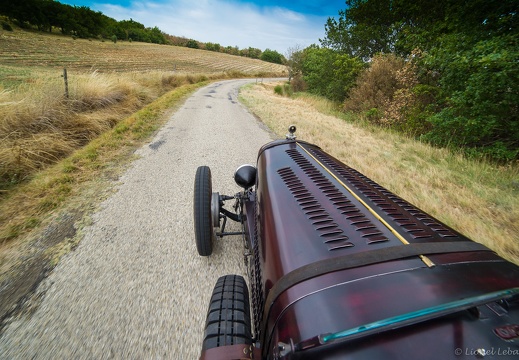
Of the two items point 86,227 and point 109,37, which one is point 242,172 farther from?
point 109,37

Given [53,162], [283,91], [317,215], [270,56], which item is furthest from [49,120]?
[270,56]

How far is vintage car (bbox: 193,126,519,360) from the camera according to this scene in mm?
672

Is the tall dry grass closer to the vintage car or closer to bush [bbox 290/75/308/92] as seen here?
the vintage car

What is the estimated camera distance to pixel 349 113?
10758 mm

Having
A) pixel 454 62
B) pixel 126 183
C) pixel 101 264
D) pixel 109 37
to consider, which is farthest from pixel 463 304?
pixel 109 37

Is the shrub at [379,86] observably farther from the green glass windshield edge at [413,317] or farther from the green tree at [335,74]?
the green glass windshield edge at [413,317]

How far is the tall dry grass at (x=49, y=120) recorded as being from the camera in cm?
387

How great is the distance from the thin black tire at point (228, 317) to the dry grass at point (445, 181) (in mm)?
2657

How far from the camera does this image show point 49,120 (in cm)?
527

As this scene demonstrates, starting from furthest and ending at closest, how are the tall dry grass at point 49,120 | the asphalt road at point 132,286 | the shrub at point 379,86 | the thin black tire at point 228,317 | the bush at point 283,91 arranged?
1. the bush at point 283,91
2. the shrub at point 379,86
3. the tall dry grass at point 49,120
4. the asphalt road at point 132,286
5. the thin black tire at point 228,317

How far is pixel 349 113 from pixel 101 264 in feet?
35.8

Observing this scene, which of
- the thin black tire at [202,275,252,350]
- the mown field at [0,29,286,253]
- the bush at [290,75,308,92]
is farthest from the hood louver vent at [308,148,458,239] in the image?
the bush at [290,75,308,92]

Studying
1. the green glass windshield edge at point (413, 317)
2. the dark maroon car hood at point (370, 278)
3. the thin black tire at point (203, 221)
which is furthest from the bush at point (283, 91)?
the green glass windshield edge at point (413, 317)

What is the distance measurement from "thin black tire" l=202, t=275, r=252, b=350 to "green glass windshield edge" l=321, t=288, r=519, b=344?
1.71ft
